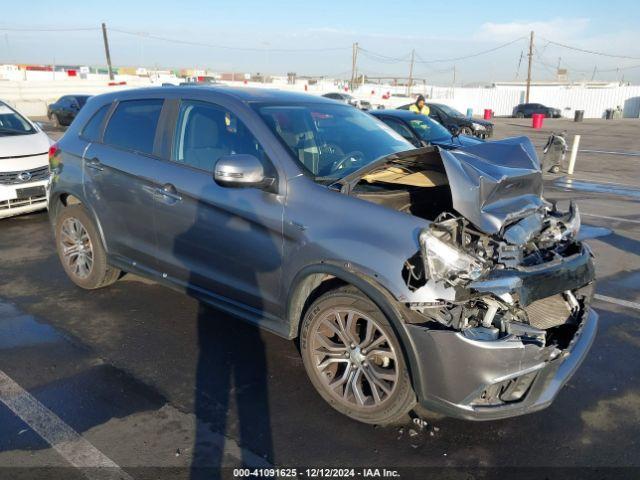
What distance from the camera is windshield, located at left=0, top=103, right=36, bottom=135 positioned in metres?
8.13

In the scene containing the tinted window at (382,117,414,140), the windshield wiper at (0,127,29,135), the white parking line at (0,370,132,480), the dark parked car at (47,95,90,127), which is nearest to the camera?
the white parking line at (0,370,132,480)

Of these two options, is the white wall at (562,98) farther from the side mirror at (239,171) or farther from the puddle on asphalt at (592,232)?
the side mirror at (239,171)

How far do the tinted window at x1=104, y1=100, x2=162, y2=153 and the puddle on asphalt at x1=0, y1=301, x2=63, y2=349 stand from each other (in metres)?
1.62

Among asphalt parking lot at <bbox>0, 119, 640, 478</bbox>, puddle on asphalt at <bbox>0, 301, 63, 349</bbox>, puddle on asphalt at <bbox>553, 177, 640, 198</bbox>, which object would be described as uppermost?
puddle on asphalt at <bbox>553, 177, 640, 198</bbox>

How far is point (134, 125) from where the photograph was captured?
4484 mm

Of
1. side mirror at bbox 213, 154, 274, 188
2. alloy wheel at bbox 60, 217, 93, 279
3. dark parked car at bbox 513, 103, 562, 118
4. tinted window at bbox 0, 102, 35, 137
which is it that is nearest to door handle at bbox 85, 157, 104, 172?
alloy wheel at bbox 60, 217, 93, 279

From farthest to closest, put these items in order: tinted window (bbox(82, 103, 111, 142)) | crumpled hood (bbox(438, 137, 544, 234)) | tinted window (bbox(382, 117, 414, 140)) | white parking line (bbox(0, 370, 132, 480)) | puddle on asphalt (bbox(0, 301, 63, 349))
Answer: tinted window (bbox(382, 117, 414, 140)) → tinted window (bbox(82, 103, 111, 142)) → puddle on asphalt (bbox(0, 301, 63, 349)) → crumpled hood (bbox(438, 137, 544, 234)) → white parking line (bbox(0, 370, 132, 480))

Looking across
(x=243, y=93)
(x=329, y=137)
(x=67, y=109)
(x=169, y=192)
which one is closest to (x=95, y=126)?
(x=169, y=192)

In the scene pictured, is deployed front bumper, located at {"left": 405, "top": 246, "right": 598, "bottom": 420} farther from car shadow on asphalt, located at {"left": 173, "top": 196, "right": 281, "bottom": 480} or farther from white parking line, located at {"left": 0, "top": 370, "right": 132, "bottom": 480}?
white parking line, located at {"left": 0, "top": 370, "right": 132, "bottom": 480}

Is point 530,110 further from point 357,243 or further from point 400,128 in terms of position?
point 357,243

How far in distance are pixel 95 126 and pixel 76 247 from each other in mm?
1177

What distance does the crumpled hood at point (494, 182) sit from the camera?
3.10 metres

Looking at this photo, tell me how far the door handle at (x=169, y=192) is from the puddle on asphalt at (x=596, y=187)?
393 inches

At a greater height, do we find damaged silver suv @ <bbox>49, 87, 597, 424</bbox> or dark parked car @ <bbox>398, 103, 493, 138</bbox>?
dark parked car @ <bbox>398, 103, 493, 138</bbox>
